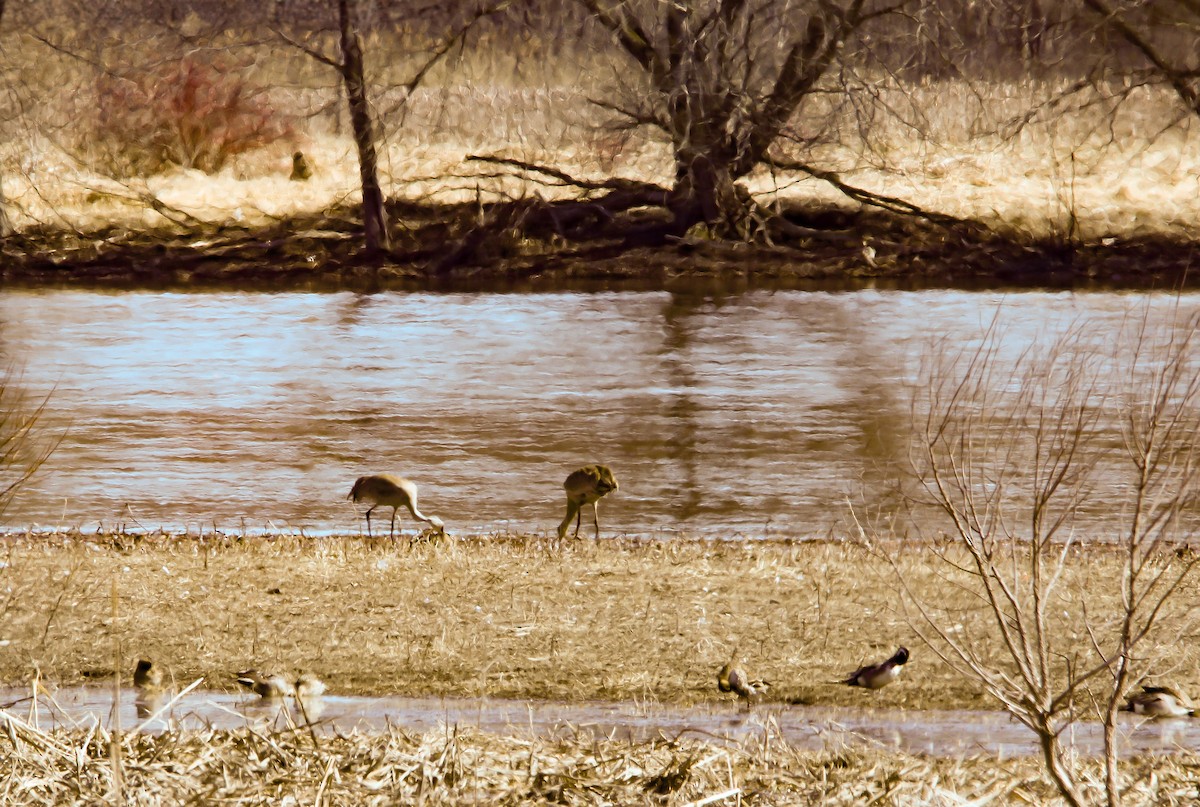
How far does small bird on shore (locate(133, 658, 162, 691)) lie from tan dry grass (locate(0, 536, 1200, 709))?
0.29 meters

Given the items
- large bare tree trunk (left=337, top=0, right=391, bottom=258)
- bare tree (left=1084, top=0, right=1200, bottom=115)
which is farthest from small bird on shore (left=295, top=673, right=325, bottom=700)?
bare tree (left=1084, top=0, right=1200, bottom=115)

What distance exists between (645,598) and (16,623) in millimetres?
3531

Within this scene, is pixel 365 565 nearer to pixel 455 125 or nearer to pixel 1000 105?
pixel 455 125

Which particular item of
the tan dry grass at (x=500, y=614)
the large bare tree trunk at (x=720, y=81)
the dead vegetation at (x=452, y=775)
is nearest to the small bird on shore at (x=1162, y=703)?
the tan dry grass at (x=500, y=614)

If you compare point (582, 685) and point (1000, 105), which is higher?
point (1000, 105)

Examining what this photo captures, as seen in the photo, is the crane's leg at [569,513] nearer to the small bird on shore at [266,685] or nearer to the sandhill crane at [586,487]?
the sandhill crane at [586,487]

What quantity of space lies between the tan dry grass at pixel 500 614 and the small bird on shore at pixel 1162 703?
0.64 meters

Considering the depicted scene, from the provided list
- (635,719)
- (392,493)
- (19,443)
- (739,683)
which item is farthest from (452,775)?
(19,443)

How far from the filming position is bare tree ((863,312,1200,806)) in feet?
17.8

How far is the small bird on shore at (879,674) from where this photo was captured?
25.0ft

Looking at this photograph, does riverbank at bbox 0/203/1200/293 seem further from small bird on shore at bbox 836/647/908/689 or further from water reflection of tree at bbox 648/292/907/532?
small bird on shore at bbox 836/647/908/689

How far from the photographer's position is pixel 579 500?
11.4 metres

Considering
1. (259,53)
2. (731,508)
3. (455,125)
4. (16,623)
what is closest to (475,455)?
(731,508)

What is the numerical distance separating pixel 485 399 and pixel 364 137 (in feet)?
42.4
